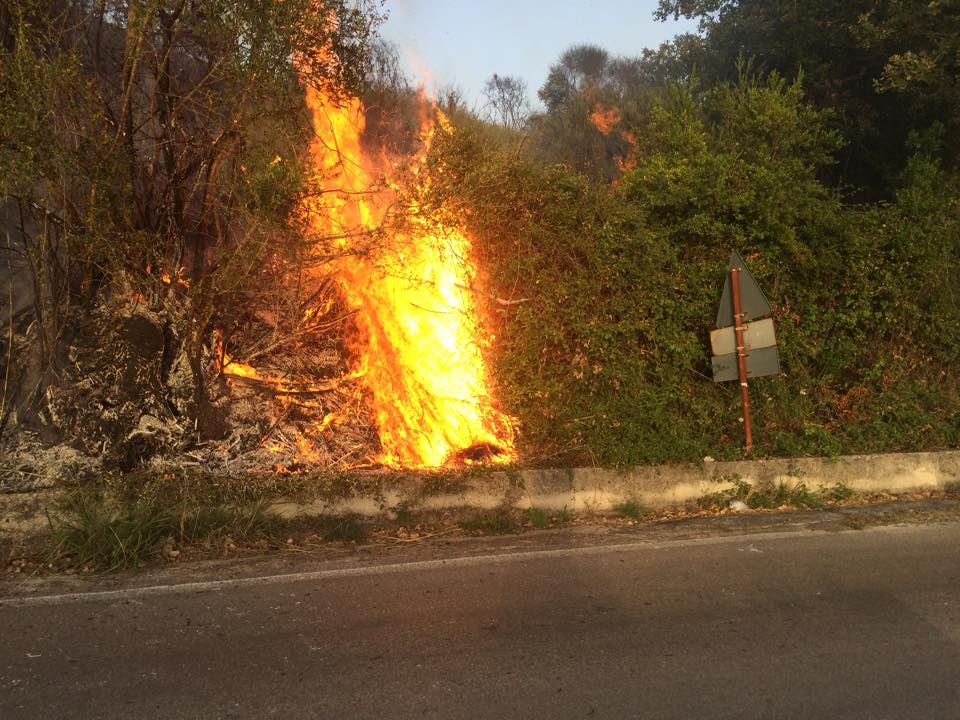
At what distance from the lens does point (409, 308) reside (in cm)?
825

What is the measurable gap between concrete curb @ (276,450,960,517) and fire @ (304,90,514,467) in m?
0.64

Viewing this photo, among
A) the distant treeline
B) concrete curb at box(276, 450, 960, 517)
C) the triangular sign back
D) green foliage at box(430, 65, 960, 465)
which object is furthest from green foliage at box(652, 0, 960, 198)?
concrete curb at box(276, 450, 960, 517)

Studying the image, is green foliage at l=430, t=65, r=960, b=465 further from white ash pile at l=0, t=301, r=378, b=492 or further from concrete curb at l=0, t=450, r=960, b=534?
white ash pile at l=0, t=301, r=378, b=492

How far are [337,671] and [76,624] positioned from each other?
1874 millimetres

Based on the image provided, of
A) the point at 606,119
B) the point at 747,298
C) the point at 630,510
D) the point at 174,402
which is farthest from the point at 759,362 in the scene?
the point at 606,119

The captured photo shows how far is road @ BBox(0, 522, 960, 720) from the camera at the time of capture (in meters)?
3.85

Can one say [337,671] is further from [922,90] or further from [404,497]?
[922,90]

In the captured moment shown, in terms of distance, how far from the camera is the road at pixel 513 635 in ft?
12.6

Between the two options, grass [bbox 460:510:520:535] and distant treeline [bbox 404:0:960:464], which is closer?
grass [bbox 460:510:520:535]

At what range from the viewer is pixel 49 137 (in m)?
6.62

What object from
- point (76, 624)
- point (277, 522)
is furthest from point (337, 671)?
point (277, 522)

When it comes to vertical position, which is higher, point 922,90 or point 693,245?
point 922,90

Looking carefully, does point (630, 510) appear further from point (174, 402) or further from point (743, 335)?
point (174, 402)

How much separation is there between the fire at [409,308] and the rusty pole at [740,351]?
7.98 feet
